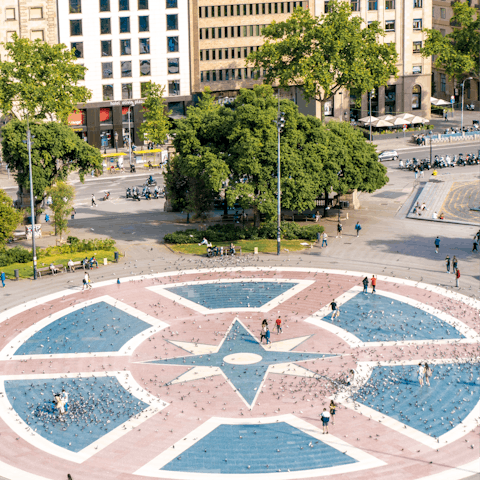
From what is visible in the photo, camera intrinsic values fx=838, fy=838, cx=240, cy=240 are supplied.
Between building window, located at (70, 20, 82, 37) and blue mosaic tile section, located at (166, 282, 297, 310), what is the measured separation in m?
73.6

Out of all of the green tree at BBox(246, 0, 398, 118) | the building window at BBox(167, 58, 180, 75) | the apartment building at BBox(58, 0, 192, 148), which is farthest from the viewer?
the building window at BBox(167, 58, 180, 75)

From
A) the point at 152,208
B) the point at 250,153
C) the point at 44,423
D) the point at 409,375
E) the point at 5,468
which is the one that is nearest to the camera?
the point at 5,468

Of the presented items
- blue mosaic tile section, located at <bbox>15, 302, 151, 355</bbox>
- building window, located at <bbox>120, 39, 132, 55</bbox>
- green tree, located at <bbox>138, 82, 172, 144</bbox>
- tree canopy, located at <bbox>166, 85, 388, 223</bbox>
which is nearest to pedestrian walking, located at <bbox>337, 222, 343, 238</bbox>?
tree canopy, located at <bbox>166, 85, 388, 223</bbox>

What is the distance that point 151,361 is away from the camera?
183ft

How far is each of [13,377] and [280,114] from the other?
35228 millimetres

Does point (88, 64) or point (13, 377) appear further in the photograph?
point (88, 64)

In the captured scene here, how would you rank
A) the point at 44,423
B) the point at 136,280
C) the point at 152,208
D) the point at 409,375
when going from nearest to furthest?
the point at 44,423 → the point at 409,375 → the point at 136,280 → the point at 152,208

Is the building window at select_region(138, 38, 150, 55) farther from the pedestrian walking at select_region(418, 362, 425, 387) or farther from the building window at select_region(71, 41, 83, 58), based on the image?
the pedestrian walking at select_region(418, 362, 425, 387)

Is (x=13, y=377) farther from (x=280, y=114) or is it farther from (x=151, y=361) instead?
(x=280, y=114)

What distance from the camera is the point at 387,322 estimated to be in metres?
61.9

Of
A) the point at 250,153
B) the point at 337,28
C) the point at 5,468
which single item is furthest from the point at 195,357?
the point at 337,28

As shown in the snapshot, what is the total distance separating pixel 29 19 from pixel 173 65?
2432 cm

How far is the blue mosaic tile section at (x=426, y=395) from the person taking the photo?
155 ft

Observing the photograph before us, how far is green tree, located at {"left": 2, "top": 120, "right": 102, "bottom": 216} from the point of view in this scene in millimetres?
86750
